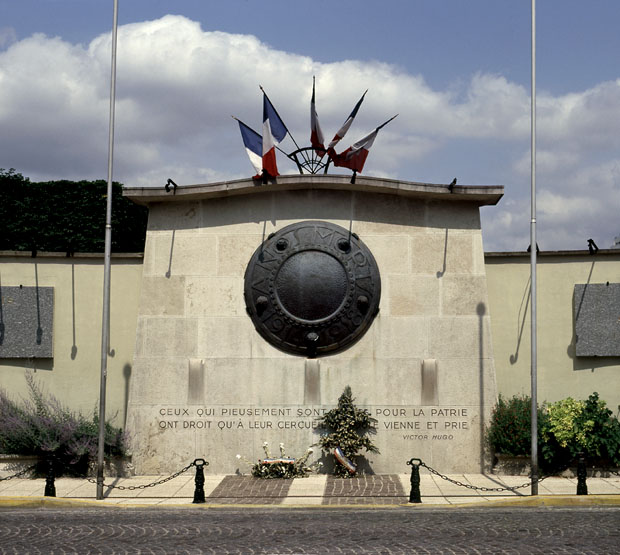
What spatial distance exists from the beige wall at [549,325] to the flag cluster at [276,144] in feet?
13.6

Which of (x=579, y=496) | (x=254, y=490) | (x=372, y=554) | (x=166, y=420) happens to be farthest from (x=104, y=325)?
(x=579, y=496)

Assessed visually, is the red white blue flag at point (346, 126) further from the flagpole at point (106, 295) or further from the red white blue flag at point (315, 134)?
the flagpole at point (106, 295)

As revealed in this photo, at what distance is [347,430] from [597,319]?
672cm

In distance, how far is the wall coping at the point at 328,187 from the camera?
19.9 metres

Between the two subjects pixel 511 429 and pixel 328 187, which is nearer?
pixel 511 429

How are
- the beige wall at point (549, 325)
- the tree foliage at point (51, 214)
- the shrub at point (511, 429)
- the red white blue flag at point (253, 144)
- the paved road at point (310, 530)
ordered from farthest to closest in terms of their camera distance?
the tree foliage at point (51, 214), the beige wall at point (549, 325), the red white blue flag at point (253, 144), the shrub at point (511, 429), the paved road at point (310, 530)

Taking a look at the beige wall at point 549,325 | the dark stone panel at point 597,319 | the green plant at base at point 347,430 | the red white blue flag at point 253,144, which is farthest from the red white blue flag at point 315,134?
the dark stone panel at point 597,319

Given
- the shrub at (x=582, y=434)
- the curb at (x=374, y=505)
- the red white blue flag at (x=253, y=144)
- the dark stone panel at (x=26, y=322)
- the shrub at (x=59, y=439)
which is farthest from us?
the dark stone panel at (x=26, y=322)

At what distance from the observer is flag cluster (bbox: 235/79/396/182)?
65.7ft

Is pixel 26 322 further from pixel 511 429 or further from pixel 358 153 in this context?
pixel 511 429

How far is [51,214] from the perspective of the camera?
35188mm

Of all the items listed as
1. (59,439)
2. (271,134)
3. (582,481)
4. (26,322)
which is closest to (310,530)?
(582,481)

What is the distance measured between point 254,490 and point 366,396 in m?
3.59

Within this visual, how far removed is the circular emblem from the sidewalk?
3.24m
